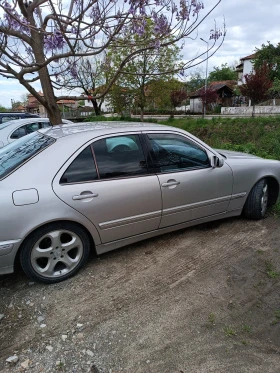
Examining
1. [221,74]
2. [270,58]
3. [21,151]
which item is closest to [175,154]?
[21,151]

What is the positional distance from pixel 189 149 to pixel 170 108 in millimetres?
34487

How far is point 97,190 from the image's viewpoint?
2.91 metres

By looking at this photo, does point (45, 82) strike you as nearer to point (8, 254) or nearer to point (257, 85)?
point (8, 254)

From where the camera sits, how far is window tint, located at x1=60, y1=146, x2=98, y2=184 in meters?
2.83

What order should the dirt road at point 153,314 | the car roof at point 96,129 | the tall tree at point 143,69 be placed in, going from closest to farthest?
the dirt road at point 153,314, the car roof at point 96,129, the tall tree at point 143,69

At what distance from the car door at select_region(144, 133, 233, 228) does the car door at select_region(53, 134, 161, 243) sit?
0.15 m

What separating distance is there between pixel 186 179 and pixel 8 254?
2.01 metres

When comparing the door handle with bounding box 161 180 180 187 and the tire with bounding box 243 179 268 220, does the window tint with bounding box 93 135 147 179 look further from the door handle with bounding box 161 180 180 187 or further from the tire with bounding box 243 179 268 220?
the tire with bounding box 243 179 268 220

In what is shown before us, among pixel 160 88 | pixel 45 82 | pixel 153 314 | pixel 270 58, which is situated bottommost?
pixel 153 314

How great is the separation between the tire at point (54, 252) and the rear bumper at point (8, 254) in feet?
0.28

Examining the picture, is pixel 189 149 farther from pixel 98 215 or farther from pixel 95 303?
pixel 95 303

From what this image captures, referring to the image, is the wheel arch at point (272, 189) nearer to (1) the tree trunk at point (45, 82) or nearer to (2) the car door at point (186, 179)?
(2) the car door at point (186, 179)

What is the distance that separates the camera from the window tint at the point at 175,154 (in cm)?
340

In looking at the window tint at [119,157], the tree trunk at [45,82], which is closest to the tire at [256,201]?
the window tint at [119,157]
